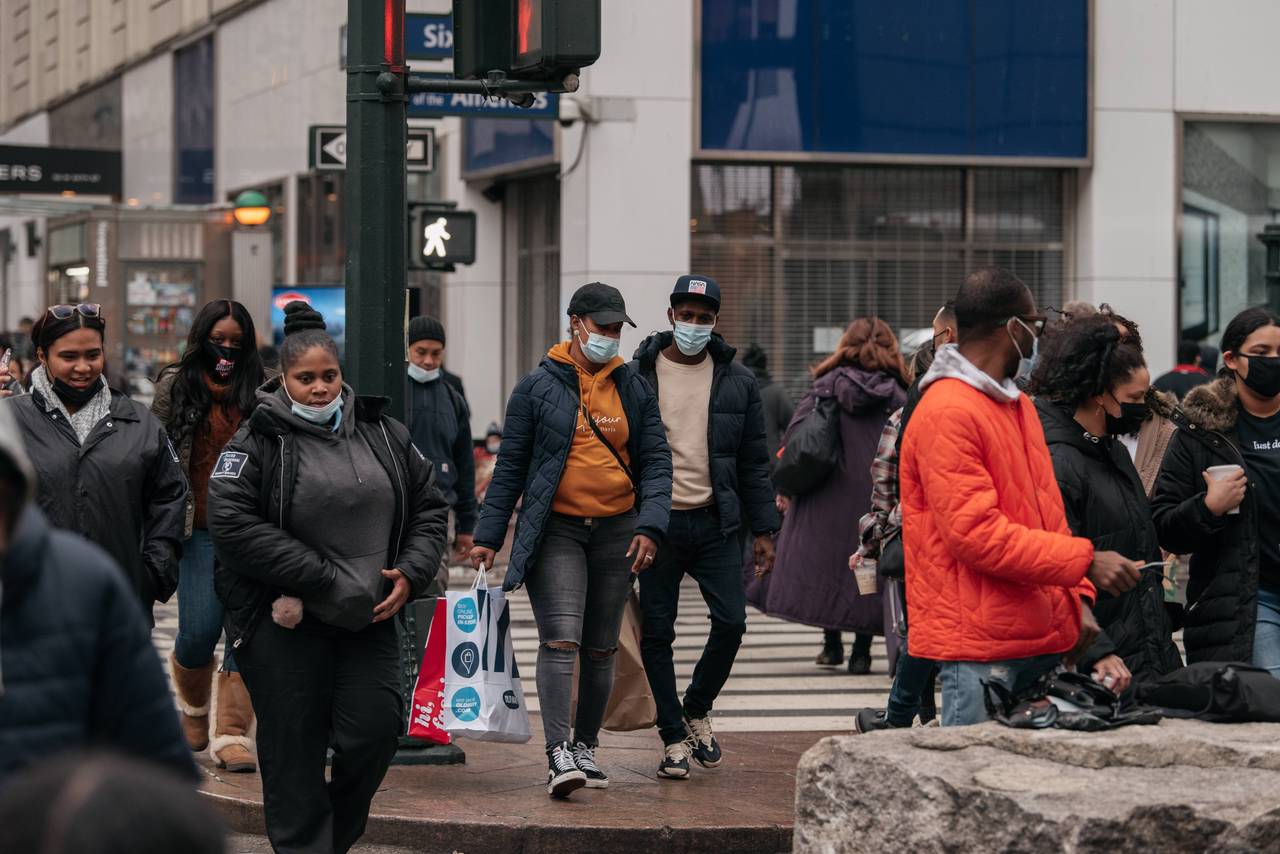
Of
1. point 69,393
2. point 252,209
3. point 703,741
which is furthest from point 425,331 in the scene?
point 252,209

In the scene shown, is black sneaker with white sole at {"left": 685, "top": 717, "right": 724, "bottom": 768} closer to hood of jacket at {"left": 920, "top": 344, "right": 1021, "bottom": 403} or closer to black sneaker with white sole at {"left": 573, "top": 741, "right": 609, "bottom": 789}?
black sneaker with white sole at {"left": 573, "top": 741, "right": 609, "bottom": 789}

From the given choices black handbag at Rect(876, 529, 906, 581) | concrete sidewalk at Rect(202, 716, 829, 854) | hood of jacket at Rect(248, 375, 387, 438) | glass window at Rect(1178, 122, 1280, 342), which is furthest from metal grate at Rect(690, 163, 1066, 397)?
hood of jacket at Rect(248, 375, 387, 438)

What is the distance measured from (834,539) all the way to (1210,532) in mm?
4559

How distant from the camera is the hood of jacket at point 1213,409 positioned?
651 cm

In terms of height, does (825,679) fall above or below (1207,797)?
below

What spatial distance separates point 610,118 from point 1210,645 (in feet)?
39.8

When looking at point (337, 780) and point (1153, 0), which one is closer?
point (337, 780)

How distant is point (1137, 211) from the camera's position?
18625 mm

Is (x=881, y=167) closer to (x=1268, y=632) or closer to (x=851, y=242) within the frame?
(x=851, y=242)

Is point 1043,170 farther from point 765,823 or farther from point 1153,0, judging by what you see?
point 765,823

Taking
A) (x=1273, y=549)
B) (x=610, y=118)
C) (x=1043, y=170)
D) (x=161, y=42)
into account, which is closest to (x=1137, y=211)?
(x=1043, y=170)

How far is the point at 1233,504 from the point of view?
6.17 m

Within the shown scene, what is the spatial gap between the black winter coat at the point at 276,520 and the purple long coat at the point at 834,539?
478cm

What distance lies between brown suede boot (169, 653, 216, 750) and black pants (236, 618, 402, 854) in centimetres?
220
